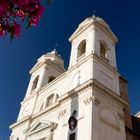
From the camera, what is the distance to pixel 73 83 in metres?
18.3

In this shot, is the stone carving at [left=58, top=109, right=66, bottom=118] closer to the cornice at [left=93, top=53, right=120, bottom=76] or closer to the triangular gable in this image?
the triangular gable

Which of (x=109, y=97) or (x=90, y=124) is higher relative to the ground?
(x=109, y=97)

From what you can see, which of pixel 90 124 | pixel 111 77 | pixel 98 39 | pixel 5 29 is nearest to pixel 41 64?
pixel 98 39

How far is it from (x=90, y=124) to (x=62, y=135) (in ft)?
8.83

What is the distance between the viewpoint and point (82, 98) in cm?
1602

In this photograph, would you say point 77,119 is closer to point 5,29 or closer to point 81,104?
point 81,104

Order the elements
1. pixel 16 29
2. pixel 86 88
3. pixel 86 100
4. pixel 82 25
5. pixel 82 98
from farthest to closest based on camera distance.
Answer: pixel 82 25, pixel 86 88, pixel 82 98, pixel 86 100, pixel 16 29

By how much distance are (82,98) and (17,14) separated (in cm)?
1386

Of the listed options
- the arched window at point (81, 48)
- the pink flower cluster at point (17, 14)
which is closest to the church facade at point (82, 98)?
the arched window at point (81, 48)

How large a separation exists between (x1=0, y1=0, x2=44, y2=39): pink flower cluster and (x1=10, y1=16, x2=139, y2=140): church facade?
1189cm

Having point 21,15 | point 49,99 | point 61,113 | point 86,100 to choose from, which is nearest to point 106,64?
point 86,100

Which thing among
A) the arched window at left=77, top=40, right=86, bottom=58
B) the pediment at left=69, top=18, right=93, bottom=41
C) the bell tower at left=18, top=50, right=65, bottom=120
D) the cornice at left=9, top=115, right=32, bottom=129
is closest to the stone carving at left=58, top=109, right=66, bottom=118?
the cornice at left=9, top=115, right=32, bottom=129

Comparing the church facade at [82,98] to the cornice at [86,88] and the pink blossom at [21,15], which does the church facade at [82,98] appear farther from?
the pink blossom at [21,15]

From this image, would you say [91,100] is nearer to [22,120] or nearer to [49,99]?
[49,99]
